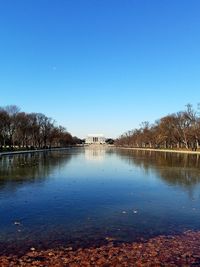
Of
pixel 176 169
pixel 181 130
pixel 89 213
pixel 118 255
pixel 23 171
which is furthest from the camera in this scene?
pixel 181 130

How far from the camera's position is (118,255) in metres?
10.5

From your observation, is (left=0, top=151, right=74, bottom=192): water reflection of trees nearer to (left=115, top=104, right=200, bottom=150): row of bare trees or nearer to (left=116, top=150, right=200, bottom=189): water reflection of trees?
(left=116, top=150, right=200, bottom=189): water reflection of trees

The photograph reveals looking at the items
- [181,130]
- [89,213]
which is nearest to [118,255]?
[89,213]

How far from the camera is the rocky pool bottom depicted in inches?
386

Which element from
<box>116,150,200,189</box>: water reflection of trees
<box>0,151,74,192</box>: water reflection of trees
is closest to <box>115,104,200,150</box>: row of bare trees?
<box>116,150,200,189</box>: water reflection of trees

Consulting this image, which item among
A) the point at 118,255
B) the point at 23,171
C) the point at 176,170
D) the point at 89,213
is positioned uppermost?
the point at 23,171

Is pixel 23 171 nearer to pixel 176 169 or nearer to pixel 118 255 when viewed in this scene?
pixel 176 169

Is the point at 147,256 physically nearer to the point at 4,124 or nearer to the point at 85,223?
the point at 85,223

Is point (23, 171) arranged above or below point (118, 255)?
above

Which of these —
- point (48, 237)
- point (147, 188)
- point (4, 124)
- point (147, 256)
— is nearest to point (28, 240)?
point (48, 237)

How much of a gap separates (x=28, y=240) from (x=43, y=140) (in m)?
135

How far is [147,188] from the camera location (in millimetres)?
25547

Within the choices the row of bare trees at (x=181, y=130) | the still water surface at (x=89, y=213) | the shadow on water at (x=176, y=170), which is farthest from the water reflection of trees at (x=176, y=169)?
the row of bare trees at (x=181, y=130)

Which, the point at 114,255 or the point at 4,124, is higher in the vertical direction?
the point at 4,124
